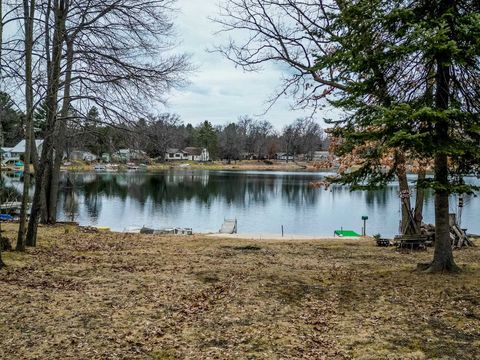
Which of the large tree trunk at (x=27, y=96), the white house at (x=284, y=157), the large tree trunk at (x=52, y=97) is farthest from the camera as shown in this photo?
the white house at (x=284, y=157)

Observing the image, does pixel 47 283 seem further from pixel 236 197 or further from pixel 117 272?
pixel 236 197

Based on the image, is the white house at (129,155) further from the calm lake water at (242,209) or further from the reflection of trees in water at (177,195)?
the reflection of trees in water at (177,195)

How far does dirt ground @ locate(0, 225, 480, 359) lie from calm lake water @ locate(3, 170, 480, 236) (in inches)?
639

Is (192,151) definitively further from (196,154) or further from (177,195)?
(177,195)

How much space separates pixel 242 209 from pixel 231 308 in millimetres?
34307

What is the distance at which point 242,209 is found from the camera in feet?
136

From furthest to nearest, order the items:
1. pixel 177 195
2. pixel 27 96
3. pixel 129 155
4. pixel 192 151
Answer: pixel 192 151 < pixel 177 195 < pixel 129 155 < pixel 27 96

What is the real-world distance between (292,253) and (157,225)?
2007cm

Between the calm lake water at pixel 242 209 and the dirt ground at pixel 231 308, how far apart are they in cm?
1623

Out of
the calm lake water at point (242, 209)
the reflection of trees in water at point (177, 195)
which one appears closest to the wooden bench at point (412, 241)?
the calm lake water at point (242, 209)

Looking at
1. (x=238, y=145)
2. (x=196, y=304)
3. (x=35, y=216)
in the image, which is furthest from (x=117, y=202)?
(x=238, y=145)

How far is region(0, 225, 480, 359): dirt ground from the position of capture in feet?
17.9

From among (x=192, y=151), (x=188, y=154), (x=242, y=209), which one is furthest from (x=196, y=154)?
(x=242, y=209)

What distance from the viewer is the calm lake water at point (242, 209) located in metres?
32.0
